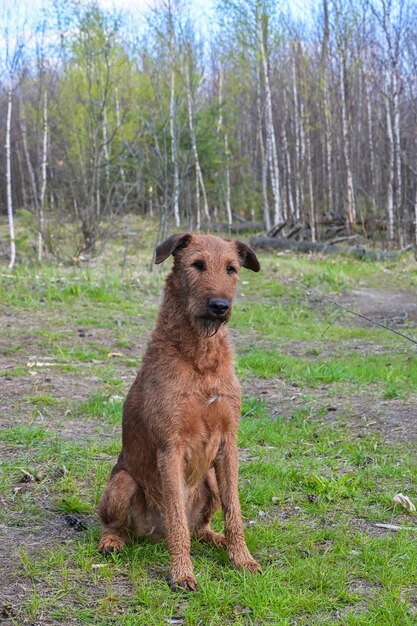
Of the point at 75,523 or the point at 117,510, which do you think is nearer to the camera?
the point at 117,510

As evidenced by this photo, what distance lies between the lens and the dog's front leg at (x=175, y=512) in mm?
3326

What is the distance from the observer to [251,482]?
4.68 m

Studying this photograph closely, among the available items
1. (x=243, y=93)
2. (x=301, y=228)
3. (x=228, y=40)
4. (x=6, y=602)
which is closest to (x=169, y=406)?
(x=6, y=602)

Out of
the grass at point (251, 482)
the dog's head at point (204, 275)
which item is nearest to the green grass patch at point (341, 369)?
the grass at point (251, 482)

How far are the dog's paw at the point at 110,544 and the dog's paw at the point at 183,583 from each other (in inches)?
17.6

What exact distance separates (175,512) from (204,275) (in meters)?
1.23

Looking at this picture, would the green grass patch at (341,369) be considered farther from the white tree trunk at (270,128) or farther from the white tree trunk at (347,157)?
the white tree trunk at (270,128)

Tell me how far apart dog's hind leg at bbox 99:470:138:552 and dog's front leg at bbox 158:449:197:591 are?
342 millimetres

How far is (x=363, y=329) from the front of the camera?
1055 cm

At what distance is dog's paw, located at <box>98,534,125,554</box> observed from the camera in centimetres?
360

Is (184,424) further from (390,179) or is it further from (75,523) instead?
(390,179)

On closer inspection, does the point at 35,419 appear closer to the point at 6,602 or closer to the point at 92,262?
the point at 6,602

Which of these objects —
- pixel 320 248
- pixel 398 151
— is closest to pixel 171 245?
pixel 320 248

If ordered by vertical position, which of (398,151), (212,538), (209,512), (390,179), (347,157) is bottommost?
(212,538)
